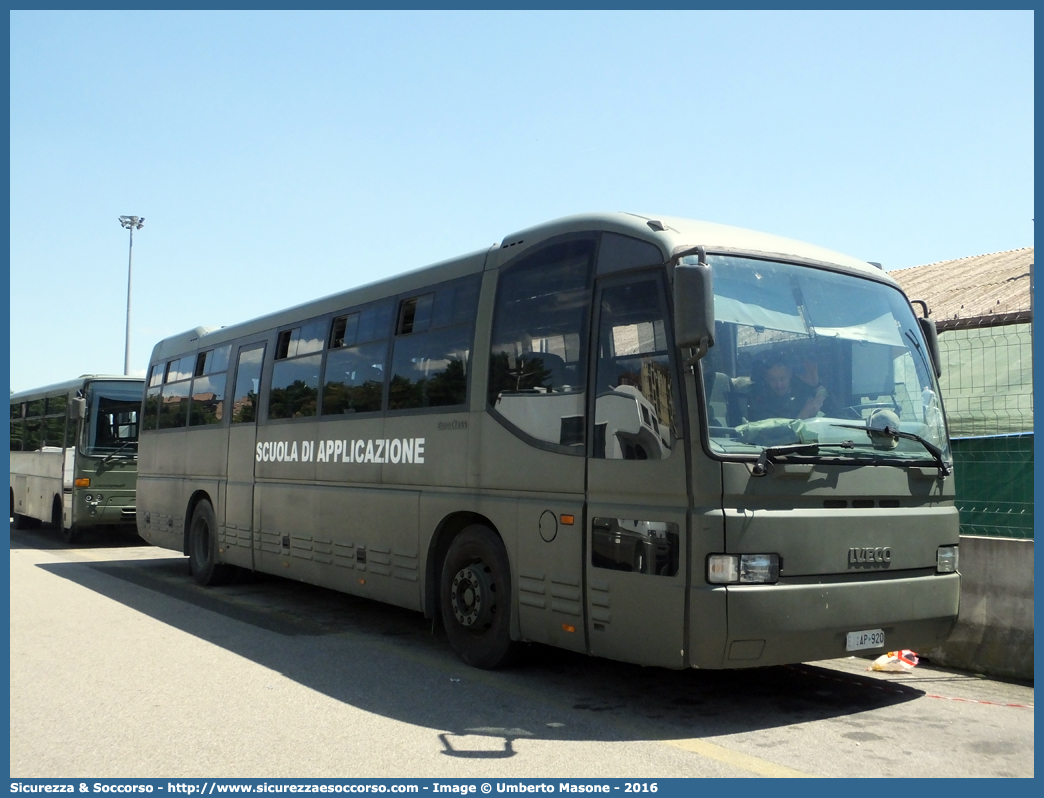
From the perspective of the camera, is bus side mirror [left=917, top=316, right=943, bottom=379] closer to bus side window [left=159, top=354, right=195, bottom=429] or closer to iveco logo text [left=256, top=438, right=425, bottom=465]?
iveco logo text [left=256, top=438, right=425, bottom=465]

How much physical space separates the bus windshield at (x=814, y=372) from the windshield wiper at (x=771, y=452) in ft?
0.04

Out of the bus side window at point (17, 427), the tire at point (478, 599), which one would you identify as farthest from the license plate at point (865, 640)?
the bus side window at point (17, 427)

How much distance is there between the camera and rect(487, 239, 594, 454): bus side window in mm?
6910

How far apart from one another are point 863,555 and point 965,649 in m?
2.53

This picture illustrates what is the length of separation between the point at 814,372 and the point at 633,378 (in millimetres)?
1153

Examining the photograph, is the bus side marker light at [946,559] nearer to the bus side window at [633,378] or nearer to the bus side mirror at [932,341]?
the bus side mirror at [932,341]

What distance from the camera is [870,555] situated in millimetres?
6246

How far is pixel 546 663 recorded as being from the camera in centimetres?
780

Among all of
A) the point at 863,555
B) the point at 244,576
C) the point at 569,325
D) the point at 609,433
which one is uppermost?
the point at 569,325

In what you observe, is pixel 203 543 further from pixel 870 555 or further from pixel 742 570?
pixel 870 555

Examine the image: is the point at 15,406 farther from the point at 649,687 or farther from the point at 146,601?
the point at 649,687

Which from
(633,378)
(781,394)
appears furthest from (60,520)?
(781,394)

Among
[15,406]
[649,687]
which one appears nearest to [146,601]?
[649,687]

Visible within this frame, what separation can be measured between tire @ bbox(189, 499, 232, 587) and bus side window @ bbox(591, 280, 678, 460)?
7763mm
